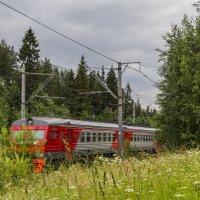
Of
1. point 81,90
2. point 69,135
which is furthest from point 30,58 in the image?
point 69,135

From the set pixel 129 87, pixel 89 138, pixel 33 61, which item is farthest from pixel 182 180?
pixel 129 87

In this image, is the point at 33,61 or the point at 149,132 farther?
the point at 33,61

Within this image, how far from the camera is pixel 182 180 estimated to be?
18.9 feet

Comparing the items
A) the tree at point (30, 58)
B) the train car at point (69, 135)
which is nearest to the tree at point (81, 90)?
the tree at point (30, 58)

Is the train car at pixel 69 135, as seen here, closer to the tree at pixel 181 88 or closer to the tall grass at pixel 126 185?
the tree at pixel 181 88

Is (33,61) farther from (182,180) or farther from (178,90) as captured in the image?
(182,180)

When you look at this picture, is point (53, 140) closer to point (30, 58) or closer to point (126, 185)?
point (126, 185)

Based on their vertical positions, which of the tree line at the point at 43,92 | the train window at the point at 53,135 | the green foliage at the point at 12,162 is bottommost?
the green foliage at the point at 12,162

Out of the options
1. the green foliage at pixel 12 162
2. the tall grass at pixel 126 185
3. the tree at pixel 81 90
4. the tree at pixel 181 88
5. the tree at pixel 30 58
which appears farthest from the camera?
the tree at pixel 81 90

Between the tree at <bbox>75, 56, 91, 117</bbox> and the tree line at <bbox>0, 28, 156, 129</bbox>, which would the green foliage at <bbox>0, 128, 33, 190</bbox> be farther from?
the tree at <bbox>75, 56, 91, 117</bbox>

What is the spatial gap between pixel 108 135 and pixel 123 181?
2198 cm

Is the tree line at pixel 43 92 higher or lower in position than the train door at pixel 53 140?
higher

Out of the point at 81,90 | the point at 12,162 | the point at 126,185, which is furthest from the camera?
the point at 81,90

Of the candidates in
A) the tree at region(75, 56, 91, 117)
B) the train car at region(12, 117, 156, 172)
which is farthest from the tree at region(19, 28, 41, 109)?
the train car at region(12, 117, 156, 172)
